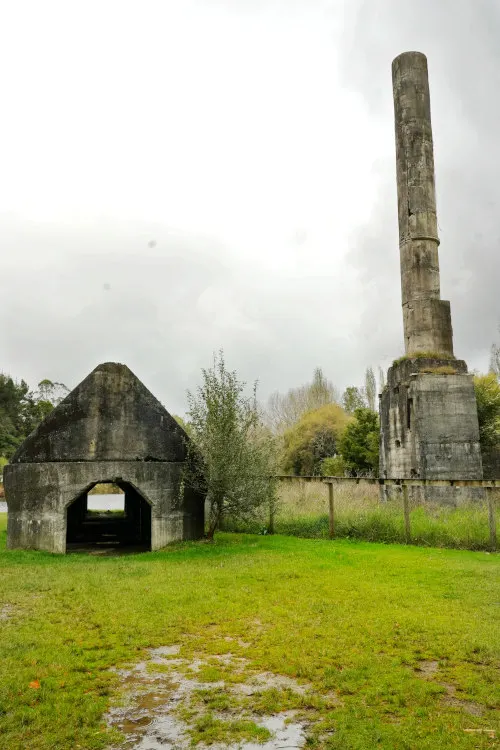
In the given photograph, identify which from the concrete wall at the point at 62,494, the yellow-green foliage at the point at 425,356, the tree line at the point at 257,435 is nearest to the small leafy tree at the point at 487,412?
the tree line at the point at 257,435

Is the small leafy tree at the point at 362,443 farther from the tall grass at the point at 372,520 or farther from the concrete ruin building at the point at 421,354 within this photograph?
the tall grass at the point at 372,520

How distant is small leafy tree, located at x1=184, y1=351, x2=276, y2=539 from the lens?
13.2m

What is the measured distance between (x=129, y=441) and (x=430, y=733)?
34.3 ft

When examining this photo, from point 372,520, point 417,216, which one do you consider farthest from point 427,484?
point 417,216

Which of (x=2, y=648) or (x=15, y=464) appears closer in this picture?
(x=2, y=648)

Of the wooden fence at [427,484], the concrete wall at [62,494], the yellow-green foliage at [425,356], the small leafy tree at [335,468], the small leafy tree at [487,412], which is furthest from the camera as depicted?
the small leafy tree at [335,468]

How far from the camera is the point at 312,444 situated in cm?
4591

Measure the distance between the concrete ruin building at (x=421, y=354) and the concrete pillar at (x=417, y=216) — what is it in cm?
3

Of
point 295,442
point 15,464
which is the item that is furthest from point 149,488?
point 295,442

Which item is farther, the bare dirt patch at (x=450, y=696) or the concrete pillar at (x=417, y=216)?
the concrete pillar at (x=417, y=216)

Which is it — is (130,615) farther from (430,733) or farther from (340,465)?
(340,465)

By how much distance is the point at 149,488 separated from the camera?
13.3 metres

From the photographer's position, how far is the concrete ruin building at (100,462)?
Answer: 507 inches

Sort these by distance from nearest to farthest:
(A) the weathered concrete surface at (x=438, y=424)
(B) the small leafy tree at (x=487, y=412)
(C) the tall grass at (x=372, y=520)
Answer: (C) the tall grass at (x=372, y=520) → (A) the weathered concrete surface at (x=438, y=424) → (B) the small leafy tree at (x=487, y=412)
